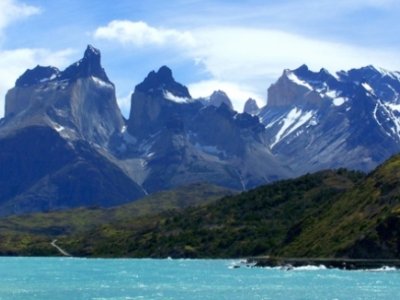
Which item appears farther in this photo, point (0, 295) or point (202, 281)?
point (202, 281)

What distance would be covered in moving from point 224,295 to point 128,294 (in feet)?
54.0

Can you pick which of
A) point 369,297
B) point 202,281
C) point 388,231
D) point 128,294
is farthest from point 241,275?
point 369,297

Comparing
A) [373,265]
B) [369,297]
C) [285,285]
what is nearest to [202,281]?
[285,285]

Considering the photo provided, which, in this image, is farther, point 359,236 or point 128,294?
point 359,236

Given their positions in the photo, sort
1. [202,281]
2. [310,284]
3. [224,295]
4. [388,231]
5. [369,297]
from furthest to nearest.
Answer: [388,231]
[202,281]
[310,284]
[224,295]
[369,297]

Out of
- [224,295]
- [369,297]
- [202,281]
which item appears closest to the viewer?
[369,297]

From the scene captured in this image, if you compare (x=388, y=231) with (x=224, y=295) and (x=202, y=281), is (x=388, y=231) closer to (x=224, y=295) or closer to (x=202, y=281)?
(x=202, y=281)

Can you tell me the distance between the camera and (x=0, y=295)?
466 feet

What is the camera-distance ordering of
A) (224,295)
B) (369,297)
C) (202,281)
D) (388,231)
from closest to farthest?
(369,297) < (224,295) < (202,281) < (388,231)

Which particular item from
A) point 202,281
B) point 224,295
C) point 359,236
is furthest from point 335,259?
point 224,295

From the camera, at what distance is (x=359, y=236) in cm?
19400

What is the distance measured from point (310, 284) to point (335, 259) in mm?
43236

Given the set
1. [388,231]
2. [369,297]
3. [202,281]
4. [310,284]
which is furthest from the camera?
[388,231]

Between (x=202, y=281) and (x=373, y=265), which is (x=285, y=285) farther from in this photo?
(x=373, y=265)
